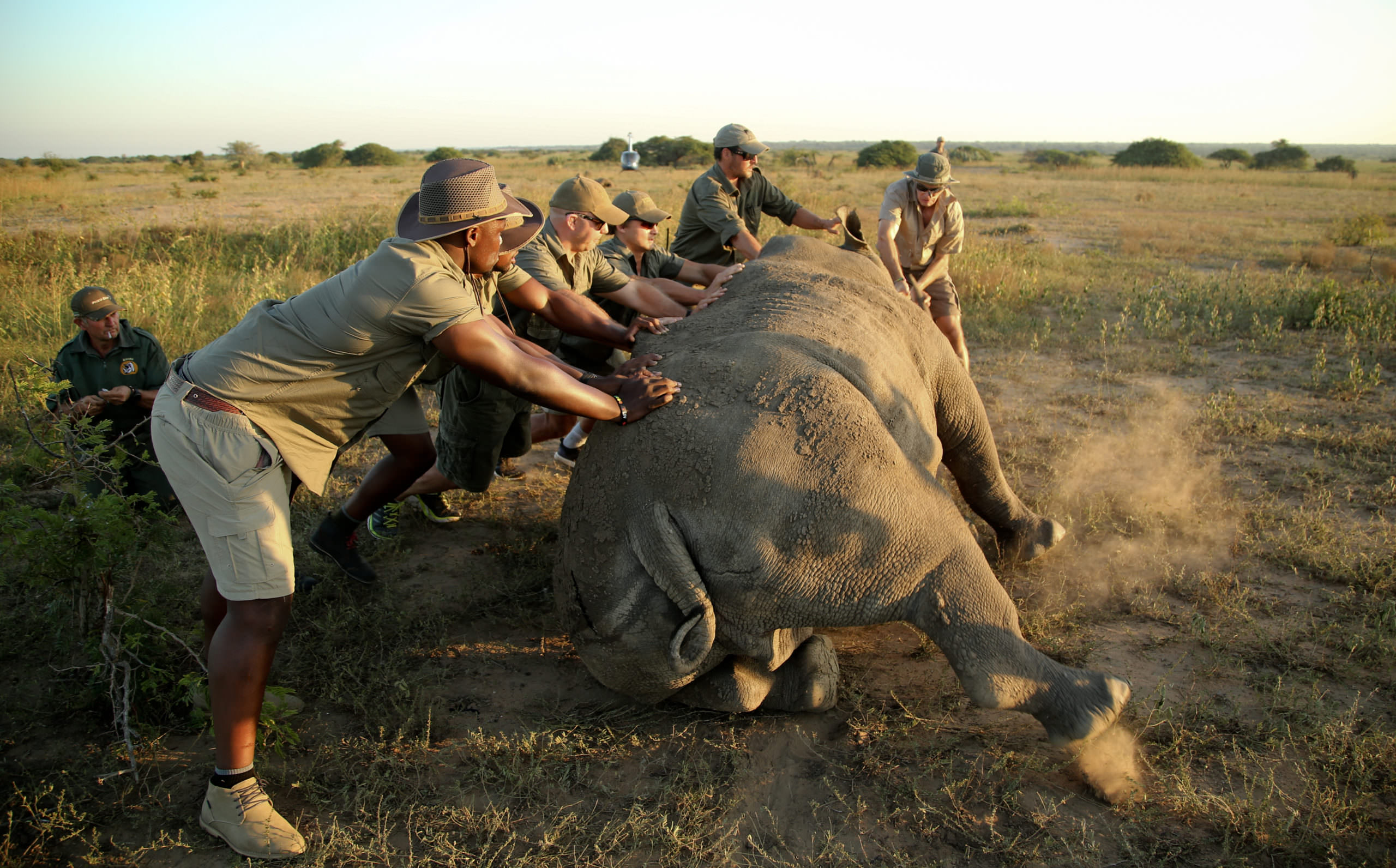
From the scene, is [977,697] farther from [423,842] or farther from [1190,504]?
[1190,504]

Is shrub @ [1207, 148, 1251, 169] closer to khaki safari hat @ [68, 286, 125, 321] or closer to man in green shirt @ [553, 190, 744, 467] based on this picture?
man in green shirt @ [553, 190, 744, 467]

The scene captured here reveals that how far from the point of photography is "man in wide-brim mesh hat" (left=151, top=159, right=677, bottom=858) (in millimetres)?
2557

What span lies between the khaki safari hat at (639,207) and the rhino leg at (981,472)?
90.7 inches

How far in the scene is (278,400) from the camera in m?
2.65

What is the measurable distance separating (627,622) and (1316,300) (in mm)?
9208

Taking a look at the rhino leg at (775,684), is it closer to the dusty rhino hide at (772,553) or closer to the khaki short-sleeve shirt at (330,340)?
the dusty rhino hide at (772,553)

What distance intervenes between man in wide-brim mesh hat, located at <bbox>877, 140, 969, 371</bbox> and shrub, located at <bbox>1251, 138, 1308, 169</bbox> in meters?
48.2

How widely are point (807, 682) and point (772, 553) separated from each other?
2.37 ft

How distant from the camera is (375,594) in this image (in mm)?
4102

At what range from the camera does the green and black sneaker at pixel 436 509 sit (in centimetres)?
484

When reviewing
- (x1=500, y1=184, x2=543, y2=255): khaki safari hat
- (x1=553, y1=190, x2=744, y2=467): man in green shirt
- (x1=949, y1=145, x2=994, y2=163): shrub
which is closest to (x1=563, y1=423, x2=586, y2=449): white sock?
(x1=553, y1=190, x2=744, y2=467): man in green shirt

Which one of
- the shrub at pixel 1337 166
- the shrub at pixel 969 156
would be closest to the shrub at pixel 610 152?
the shrub at pixel 969 156

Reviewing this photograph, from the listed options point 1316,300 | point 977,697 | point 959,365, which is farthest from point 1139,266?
point 977,697

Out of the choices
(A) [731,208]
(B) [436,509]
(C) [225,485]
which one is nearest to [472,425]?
(B) [436,509]
